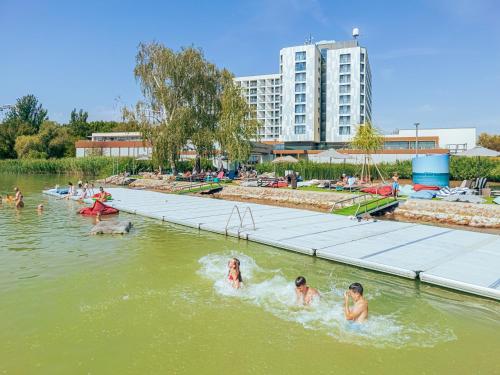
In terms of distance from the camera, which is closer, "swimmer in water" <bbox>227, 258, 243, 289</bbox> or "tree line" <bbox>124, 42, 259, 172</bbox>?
"swimmer in water" <bbox>227, 258, 243, 289</bbox>

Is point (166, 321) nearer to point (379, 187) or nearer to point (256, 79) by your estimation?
point (379, 187)

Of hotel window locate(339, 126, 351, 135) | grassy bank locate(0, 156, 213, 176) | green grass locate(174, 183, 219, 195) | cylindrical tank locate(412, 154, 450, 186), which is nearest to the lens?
cylindrical tank locate(412, 154, 450, 186)

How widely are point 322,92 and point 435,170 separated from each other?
231 ft

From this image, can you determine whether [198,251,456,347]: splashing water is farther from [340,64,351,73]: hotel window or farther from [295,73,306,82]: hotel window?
[340,64,351,73]: hotel window

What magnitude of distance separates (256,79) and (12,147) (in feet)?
220

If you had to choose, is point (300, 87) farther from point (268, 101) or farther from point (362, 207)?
point (362, 207)

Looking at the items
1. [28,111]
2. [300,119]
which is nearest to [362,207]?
[300,119]

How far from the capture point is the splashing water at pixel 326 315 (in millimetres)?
7555

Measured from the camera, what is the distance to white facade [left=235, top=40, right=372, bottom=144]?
9050 cm

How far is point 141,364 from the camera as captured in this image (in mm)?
6602

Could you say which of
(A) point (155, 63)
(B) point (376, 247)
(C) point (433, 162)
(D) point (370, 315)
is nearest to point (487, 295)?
(D) point (370, 315)

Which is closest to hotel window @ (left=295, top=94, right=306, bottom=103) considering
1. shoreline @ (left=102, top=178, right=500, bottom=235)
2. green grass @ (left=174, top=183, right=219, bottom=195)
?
green grass @ (left=174, top=183, right=219, bottom=195)

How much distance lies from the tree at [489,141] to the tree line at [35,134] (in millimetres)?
87148

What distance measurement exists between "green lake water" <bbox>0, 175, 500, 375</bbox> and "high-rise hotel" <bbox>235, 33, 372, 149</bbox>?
8121cm
